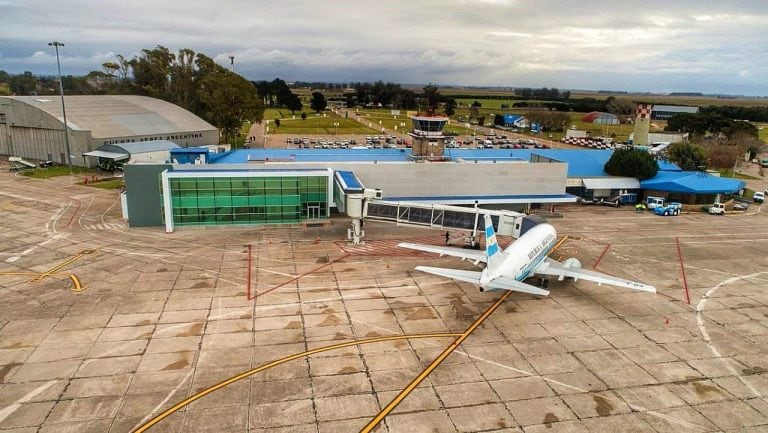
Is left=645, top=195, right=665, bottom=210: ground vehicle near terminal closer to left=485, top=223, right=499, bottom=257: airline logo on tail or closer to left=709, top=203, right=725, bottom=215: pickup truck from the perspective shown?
left=709, top=203, right=725, bottom=215: pickup truck

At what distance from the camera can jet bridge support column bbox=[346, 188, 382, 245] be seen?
58.7 metres

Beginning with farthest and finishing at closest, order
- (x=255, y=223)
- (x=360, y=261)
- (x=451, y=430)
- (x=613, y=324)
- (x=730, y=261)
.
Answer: (x=255, y=223), (x=730, y=261), (x=360, y=261), (x=613, y=324), (x=451, y=430)

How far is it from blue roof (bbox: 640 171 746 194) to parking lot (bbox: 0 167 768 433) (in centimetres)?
2618

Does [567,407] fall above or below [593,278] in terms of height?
below

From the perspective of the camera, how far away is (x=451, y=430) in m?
27.5

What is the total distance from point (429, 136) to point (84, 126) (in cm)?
8436

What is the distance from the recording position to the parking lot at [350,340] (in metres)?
28.9

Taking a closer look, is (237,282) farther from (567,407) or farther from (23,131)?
(23,131)

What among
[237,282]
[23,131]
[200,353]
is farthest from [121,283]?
[23,131]

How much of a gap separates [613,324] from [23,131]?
459ft

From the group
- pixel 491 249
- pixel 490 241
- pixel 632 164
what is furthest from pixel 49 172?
pixel 632 164

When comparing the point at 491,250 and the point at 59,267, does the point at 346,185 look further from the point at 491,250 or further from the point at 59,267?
the point at 59,267

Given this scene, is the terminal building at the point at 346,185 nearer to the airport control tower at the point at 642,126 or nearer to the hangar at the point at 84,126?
the hangar at the point at 84,126

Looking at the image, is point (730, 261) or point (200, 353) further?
point (730, 261)
